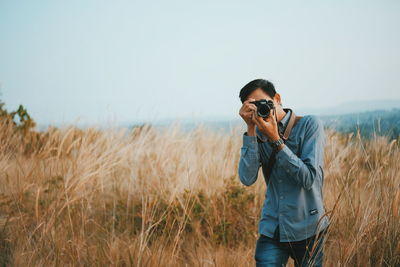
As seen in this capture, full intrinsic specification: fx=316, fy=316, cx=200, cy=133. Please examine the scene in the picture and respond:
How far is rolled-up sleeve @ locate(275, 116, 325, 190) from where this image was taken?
147cm

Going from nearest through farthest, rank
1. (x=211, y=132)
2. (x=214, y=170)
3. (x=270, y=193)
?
(x=270, y=193)
(x=214, y=170)
(x=211, y=132)

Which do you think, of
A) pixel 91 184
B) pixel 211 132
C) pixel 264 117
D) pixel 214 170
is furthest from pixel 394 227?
pixel 211 132

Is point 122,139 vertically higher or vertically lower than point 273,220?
higher

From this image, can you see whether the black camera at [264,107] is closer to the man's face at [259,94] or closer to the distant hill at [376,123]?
the man's face at [259,94]

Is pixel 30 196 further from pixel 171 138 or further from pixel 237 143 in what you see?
pixel 237 143

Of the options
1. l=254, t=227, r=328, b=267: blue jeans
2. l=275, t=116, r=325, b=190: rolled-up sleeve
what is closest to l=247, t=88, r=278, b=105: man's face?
l=275, t=116, r=325, b=190: rolled-up sleeve

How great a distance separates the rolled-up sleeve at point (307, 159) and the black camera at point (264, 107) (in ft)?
0.65

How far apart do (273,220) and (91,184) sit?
86.0 inches

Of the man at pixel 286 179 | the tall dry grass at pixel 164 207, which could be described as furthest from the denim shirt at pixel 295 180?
the tall dry grass at pixel 164 207

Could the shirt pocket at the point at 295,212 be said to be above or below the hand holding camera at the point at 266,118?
below

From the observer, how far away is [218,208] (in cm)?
315

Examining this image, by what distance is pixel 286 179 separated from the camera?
5.28ft

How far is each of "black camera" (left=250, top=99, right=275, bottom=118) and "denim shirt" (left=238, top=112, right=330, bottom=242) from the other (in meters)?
0.15

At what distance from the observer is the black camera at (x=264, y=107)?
1575 mm
